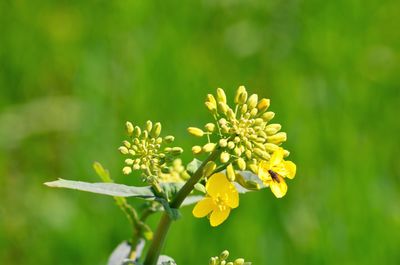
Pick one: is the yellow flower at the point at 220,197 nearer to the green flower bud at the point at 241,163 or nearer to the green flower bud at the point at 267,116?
the green flower bud at the point at 241,163

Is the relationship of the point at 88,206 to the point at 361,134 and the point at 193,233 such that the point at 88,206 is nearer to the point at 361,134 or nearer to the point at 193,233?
the point at 193,233

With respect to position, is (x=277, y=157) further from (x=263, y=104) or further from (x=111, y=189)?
(x=111, y=189)

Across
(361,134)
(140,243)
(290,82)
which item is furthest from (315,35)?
(140,243)

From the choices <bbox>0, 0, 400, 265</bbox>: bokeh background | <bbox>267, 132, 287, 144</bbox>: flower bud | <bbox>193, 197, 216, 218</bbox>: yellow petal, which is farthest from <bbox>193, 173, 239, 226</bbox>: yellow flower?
<bbox>0, 0, 400, 265</bbox>: bokeh background

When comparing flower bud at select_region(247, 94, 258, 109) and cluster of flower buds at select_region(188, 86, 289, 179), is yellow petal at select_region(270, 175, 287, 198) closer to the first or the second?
cluster of flower buds at select_region(188, 86, 289, 179)

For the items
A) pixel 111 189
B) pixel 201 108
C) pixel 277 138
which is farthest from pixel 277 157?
pixel 201 108
